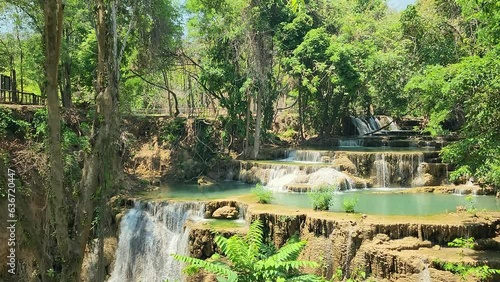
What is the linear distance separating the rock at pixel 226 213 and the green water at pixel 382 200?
1.44 meters

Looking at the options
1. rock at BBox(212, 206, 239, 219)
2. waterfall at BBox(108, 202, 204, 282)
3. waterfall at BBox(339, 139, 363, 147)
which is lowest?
waterfall at BBox(108, 202, 204, 282)

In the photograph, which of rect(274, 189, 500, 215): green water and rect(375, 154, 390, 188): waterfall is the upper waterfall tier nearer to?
rect(375, 154, 390, 188): waterfall

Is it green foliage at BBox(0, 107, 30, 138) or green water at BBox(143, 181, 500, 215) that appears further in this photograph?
green foliage at BBox(0, 107, 30, 138)

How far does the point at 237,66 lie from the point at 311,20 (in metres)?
5.19

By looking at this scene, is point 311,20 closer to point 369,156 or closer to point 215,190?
point 369,156

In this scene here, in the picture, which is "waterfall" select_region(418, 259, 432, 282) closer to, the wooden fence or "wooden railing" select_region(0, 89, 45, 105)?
"wooden railing" select_region(0, 89, 45, 105)

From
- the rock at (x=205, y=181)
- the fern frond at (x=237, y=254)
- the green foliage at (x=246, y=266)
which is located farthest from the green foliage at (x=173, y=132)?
the fern frond at (x=237, y=254)

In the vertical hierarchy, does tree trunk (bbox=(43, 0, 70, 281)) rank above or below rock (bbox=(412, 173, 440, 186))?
above

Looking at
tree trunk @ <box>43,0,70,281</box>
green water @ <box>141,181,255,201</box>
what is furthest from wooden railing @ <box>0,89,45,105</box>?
tree trunk @ <box>43,0,70,281</box>

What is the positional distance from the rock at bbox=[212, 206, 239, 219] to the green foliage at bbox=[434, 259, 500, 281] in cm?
676

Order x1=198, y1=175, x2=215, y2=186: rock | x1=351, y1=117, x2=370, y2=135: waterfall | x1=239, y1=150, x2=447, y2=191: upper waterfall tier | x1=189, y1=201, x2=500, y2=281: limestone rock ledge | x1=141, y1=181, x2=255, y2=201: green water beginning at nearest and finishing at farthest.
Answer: x1=189, y1=201, x2=500, y2=281: limestone rock ledge → x1=141, y1=181, x2=255, y2=201: green water → x1=239, y1=150, x2=447, y2=191: upper waterfall tier → x1=198, y1=175, x2=215, y2=186: rock → x1=351, y1=117, x2=370, y2=135: waterfall

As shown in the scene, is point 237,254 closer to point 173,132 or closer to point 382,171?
point 382,171

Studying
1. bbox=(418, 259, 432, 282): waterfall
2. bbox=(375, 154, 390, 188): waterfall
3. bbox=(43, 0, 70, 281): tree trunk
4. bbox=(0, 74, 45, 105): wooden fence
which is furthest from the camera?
bbox=(0, 74, 45, 105): wooden fence

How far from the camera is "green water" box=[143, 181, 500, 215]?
1391 centimetres
